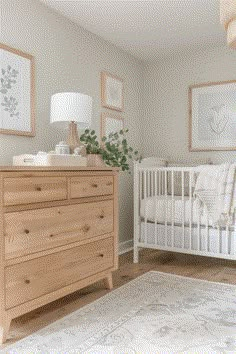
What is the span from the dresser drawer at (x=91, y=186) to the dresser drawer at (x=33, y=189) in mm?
87

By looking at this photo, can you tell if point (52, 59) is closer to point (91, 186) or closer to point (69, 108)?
point (69, 108)

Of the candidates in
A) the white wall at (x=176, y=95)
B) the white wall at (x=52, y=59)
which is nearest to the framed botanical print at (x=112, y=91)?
the white wall at (x=52, y=59)

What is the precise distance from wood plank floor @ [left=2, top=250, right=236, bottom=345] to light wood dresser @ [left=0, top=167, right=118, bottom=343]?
122mm

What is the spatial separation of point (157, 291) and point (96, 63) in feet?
6.52

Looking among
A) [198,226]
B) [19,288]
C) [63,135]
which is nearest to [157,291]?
[198,226]

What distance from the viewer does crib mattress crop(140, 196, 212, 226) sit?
2873 millimetres

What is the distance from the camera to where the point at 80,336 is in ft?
5.56

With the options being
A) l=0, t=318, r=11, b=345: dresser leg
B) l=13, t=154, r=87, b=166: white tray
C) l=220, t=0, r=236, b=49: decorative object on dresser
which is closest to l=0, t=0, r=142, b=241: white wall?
l=13, t=154, r=87, b=166: white tray

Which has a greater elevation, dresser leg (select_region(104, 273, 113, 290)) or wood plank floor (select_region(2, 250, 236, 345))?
dresser leg (select_region(104, 273, 113, 290))

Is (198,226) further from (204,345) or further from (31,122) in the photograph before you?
(31,122)

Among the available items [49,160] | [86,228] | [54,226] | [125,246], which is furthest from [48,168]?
[125,246]

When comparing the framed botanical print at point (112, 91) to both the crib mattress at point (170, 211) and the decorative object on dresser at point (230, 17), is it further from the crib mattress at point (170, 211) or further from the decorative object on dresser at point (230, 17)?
the decorative object on dresser at point (230, 17)

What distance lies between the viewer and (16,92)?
91.0 inches

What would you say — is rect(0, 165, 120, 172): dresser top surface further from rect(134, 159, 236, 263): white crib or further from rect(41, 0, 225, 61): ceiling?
rect(41, 0, 225, 61): ceiling
